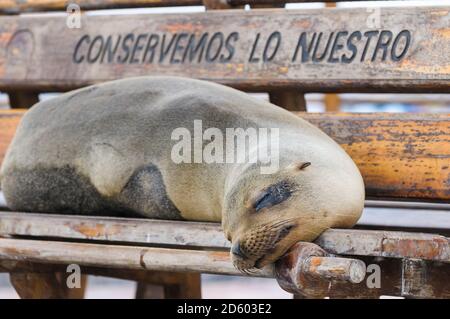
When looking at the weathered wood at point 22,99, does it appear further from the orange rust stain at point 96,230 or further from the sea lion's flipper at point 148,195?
the orange rust stain at point 96,230

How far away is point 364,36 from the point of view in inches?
110

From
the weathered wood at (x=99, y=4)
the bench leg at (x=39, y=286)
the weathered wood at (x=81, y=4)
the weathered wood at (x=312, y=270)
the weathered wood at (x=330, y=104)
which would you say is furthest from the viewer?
the weathered wood at (x=330, y=104)

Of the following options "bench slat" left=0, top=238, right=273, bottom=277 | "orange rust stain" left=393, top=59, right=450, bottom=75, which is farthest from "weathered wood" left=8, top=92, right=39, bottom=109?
"orange rust stain" left=393, top=59, right=450, bottom=75

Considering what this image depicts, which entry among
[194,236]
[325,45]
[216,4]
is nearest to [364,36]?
[325,45]

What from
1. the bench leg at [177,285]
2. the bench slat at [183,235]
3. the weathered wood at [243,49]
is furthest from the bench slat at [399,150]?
the bench leg at [177,285]

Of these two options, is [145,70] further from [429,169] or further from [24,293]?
[429,169]

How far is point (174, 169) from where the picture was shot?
2566mm

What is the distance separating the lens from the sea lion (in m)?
2.12

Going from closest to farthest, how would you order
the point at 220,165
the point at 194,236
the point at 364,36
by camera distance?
the point at 194,236
the point at 220,165
the point at 364,36

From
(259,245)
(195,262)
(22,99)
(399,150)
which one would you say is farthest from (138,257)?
(22,99)

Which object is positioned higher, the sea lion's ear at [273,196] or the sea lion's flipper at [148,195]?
the sea lion's flipper at [148,195]

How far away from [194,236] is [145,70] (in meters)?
1.06

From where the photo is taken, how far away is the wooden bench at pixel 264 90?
211 centimetres

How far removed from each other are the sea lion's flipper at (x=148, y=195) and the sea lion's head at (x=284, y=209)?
1.31 feet
